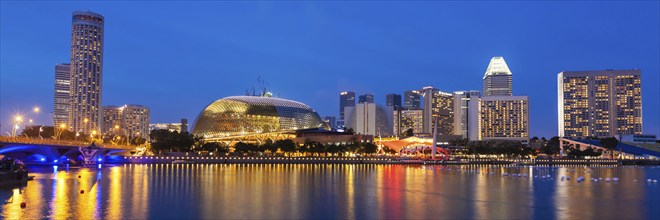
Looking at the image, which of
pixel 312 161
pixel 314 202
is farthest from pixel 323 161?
pixel 314 202

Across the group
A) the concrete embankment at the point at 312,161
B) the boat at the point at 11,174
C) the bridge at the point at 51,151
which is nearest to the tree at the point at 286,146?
the concrete embankment at the point at 312,161

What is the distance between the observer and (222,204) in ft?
→ 141

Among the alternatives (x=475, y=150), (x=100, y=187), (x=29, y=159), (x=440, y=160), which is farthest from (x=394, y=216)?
(x=475, y=150)

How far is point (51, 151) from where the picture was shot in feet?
354

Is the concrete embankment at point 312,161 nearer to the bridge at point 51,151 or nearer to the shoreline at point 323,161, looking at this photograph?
the shoreline at point 323,161

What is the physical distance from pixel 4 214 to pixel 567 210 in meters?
35.0

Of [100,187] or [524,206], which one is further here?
[100,187]

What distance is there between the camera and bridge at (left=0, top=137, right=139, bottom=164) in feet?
311

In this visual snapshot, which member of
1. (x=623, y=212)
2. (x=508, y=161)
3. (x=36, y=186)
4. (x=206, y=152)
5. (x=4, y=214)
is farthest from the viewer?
(x=508, y=161)

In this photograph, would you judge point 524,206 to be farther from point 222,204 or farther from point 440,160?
point 440,160

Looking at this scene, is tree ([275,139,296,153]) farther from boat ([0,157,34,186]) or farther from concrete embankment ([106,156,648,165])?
boat ([0,157,34,186])

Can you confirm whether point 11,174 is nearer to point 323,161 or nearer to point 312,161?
point 312,161

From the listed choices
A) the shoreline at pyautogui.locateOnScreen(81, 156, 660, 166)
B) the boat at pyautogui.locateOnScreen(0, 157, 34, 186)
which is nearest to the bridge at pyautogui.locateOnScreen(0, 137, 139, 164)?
the shoreline at pyautogui.locateOnScreen(81, 156, 660, 166)

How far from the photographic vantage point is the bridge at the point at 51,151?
311 feet
